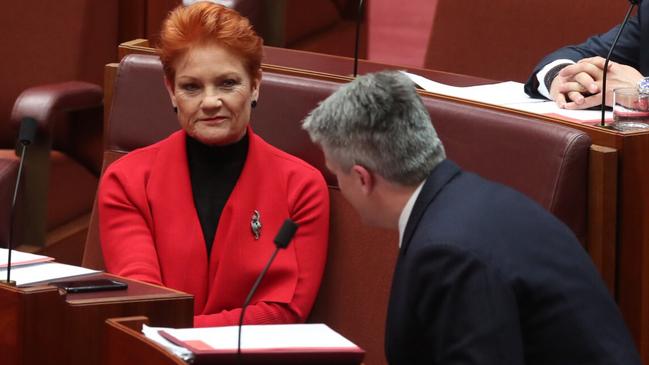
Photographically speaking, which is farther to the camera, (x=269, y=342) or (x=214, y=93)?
(x=214, y=93)

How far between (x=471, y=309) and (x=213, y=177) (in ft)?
2.55

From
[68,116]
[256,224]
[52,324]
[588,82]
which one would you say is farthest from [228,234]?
[68,116]

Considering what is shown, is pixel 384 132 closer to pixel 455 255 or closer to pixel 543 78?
pixel 455 255

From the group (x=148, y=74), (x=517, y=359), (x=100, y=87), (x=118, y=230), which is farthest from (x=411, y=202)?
(x=100, y=87)

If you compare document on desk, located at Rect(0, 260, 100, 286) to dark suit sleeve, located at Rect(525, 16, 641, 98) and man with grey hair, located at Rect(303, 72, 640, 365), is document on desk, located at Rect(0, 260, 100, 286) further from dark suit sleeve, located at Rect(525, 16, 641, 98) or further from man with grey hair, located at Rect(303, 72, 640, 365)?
dark suit sleeve, located at Rect(525, 16, 641, 98)

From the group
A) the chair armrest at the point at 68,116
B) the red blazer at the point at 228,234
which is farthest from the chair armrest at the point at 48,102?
the red blazer at the point at 228,234

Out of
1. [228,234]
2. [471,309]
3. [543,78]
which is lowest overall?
[228,234]

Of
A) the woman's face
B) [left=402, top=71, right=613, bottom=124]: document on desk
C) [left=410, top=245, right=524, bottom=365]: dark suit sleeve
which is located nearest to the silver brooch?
the woman's face

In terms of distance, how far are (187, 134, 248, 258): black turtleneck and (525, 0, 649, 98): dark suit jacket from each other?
520 mm

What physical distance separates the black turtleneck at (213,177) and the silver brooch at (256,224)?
0.18 ft

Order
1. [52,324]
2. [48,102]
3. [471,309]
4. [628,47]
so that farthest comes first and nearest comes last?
[48,102] < [628,47] < [52,324] < [471,309]

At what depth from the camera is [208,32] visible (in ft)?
6.21

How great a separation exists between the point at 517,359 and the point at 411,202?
0.69 ft

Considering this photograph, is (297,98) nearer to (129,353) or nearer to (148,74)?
(148,74)
